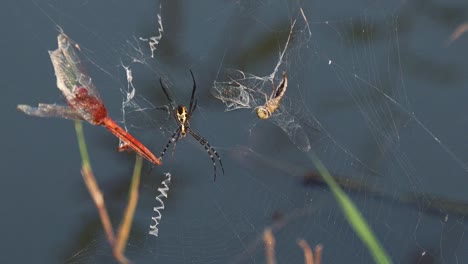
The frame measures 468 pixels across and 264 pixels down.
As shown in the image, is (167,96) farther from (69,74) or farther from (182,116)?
(69,74)

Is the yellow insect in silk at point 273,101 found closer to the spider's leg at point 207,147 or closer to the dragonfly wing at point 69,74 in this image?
the spider's leg at point 207,147

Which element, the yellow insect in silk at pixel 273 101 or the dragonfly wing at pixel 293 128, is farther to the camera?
the dragonfly wing at pixel 293 128

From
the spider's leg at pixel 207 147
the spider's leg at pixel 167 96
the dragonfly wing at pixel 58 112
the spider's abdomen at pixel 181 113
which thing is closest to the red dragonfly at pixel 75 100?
the dragonfly wing at pixel 58 112

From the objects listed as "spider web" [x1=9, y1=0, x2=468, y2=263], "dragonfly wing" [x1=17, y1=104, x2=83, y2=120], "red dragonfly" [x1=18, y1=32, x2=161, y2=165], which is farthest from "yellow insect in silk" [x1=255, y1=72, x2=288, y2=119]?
"dragonfly wing" [x1=17, y1=104, x2=83, y2=120]

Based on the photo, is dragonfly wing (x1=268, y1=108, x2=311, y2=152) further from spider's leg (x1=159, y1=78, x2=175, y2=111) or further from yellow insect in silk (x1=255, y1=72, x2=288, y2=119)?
spider's leg (x1=159, y1=78, x2=175, y2=111)

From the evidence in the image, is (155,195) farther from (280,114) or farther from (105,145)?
(280,114)

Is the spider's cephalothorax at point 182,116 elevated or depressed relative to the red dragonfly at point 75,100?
depressed

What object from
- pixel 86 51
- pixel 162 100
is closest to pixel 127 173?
pixel 162 100
